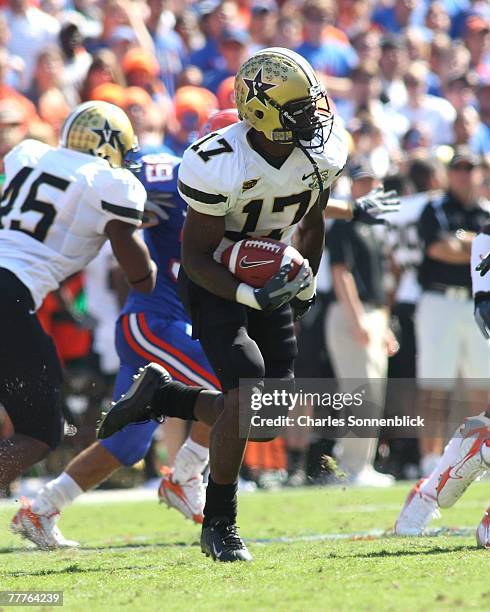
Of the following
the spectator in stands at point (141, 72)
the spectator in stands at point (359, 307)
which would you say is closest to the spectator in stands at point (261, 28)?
the spectator in stands at point (141, 72)

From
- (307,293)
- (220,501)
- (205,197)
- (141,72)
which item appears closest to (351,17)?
(141,72)

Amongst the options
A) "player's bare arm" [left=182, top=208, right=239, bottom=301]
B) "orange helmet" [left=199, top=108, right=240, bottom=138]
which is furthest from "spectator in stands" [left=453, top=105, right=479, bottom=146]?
"player's bare arm" [left=182, top=208, right=239, bottom=301]

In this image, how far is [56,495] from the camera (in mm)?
5848

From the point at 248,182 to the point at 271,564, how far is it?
1.44 meters

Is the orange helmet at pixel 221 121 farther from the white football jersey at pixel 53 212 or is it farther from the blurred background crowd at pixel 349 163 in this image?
the blurred background crowd at pixel 349 163

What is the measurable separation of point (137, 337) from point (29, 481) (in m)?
3.41

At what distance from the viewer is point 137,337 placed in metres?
5.94

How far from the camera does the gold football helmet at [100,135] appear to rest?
5789 mm

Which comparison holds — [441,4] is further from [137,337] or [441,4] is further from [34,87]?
[137,337]

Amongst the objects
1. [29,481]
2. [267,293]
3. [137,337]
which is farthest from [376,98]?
[267,293]

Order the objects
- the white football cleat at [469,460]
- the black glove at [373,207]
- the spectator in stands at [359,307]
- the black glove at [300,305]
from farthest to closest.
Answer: the spectator in stands at [359,307] < the black glove at [373,207] < the white football cleat at [469,460] < the black glove at [300,305]

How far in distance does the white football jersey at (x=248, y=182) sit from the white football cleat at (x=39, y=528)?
5.77ft

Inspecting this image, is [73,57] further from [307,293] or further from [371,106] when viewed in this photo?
[307,293]

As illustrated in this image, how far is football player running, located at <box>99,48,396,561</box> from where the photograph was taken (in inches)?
183
